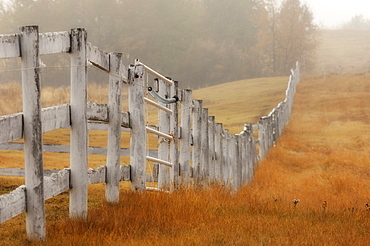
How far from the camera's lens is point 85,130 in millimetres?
5043

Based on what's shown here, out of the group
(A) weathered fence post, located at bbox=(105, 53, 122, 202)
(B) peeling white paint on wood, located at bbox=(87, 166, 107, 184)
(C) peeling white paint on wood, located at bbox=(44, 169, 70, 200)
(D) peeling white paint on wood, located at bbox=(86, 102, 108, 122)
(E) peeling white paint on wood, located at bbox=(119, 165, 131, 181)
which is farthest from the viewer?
(E) peeling white paint on wood, located at bbox=(119, 165, 131, 181)

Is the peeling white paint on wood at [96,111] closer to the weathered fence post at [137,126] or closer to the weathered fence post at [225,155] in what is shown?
the weathered fence post at [137,126]

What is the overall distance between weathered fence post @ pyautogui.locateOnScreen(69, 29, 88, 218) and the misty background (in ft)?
194

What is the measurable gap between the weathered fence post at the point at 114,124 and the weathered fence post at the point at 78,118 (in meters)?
0.75

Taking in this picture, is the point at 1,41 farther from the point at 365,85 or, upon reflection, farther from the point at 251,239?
the point at 365,85

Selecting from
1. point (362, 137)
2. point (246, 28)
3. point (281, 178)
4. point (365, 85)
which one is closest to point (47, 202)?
point (281, 178)

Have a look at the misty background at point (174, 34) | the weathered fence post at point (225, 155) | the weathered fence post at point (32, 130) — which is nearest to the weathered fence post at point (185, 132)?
the weathered fence post at point (225, 155)

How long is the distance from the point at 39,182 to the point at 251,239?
1.85 metres

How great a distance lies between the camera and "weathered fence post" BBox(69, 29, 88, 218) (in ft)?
16.2

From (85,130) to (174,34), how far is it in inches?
2685

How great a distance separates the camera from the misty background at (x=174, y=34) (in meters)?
64.8

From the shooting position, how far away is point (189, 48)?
2864 inches

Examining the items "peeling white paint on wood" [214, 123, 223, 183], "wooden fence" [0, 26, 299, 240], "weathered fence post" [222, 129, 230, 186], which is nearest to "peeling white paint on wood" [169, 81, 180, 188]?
"wooden fence" [0, 26, 299, 240]

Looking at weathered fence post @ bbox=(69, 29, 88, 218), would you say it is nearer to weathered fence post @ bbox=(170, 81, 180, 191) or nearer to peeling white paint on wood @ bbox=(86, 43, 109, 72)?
peeling white paint on wood @ bbox=(86, 43, 109, 72)
